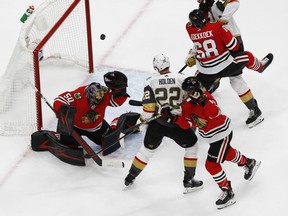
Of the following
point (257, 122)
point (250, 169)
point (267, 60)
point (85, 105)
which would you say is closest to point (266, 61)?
point (267, 60)

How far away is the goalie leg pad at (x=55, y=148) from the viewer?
6.25 metres

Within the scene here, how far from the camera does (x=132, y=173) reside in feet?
19.7

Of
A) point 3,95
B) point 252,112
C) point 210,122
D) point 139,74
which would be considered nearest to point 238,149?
point 252,112

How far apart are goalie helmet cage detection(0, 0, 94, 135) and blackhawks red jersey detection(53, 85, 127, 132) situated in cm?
31

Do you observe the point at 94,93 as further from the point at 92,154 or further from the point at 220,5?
Result: the point at 220,5

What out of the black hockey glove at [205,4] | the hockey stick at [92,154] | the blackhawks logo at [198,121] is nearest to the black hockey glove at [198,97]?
the blackhawks logo at [198,121]

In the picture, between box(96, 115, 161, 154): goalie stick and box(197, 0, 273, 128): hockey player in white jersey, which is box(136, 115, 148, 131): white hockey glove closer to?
box(96, 115, 161, 154): goalie stick

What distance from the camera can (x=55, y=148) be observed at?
20.8 feet

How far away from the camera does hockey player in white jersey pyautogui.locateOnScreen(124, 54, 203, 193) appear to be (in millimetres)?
5754

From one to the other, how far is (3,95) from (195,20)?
64.9 inches

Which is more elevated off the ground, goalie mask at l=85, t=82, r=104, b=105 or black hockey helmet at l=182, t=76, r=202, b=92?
black hockey helmet at l=182, t=76, r=202, b=92

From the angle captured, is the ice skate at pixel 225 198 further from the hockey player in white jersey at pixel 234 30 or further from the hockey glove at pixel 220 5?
the hockey glove at pixel 220 5

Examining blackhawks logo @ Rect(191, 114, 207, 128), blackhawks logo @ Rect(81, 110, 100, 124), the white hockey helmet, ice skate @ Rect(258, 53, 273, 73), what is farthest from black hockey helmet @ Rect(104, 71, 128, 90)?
ice skate @ Rect(258, 53, 273, 73)

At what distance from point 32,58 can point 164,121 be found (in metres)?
1.15
